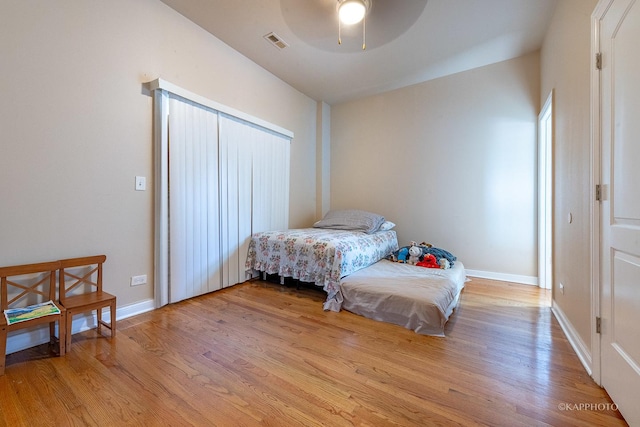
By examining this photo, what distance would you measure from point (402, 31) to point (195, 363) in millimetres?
3378

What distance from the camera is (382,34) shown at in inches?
105

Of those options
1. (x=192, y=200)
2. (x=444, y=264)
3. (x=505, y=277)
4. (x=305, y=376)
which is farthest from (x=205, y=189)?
(x=505, y=277)

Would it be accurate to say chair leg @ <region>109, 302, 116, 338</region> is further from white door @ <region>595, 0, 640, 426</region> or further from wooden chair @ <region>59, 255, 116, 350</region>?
white door @ <region>595, 0, 640, 426</region>

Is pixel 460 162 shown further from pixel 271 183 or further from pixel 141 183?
pixel 141 183

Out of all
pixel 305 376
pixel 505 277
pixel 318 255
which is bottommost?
pixel 305 376

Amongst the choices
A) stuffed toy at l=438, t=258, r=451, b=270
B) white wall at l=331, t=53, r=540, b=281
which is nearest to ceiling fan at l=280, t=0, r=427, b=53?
white wall at l=331, t=53, r=540, b=281

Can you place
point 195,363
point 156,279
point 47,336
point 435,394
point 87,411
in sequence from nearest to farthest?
1. point 87,411
2. point 435,394
3. point 195,363
4. point 47,336
5. point 156,279

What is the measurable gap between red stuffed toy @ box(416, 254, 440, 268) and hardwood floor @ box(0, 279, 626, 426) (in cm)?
75

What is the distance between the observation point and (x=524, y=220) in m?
3.15

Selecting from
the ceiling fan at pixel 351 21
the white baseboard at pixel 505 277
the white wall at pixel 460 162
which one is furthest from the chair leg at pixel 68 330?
the white baseboard at pixel 505 277

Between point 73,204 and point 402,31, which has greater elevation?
point 402,31

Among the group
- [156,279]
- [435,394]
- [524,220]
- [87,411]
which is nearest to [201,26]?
[156,279]

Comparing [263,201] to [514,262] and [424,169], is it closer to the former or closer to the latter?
[424,169]

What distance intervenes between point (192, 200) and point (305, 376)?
6.41 ft
